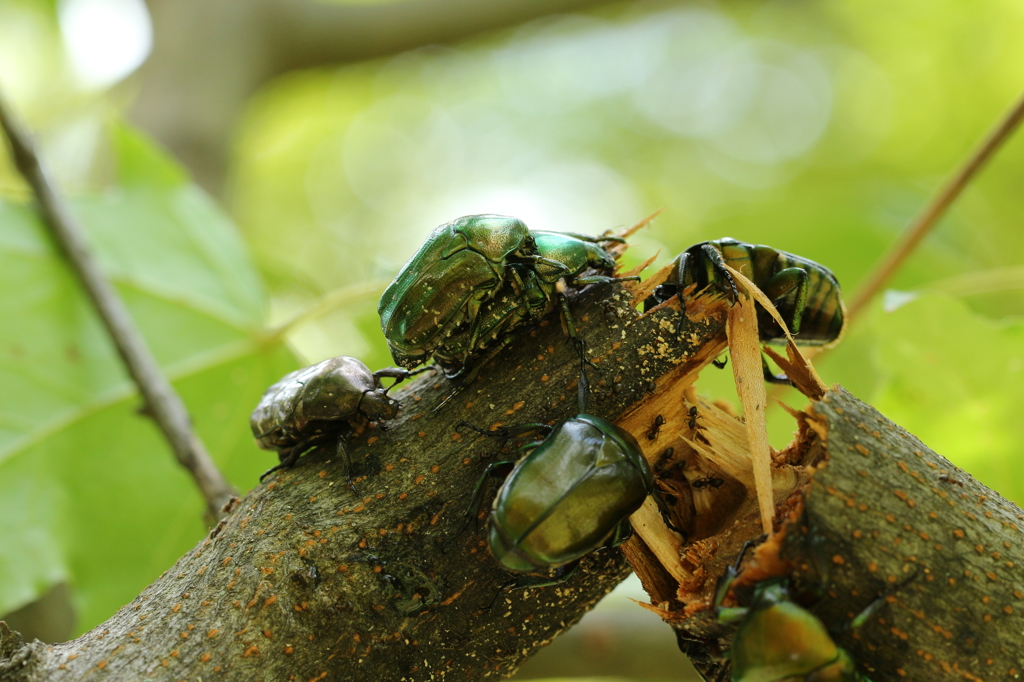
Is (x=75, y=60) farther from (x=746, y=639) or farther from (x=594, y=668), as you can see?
(x=746, y=639)

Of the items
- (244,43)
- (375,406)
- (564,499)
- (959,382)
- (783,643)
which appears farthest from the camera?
(244,43)

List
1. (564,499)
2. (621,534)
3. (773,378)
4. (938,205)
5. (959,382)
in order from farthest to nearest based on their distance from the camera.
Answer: (938,205)
(959,382)
(773,378)
(621,534)
(564,499)

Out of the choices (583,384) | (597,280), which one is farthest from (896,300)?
(583,384)

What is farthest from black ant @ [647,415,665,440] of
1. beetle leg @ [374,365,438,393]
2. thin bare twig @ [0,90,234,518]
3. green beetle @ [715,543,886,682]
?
thin bare twig @ [0,90,234,518]

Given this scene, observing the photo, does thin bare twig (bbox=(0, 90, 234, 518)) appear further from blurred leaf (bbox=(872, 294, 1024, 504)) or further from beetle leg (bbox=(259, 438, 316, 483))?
blurred leaf (bbox=(872, 294, 1024, 504))

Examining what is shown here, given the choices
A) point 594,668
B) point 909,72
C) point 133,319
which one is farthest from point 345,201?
point 594,668

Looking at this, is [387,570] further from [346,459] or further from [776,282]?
[776,282]

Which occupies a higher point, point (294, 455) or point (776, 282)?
point (294, 455)
